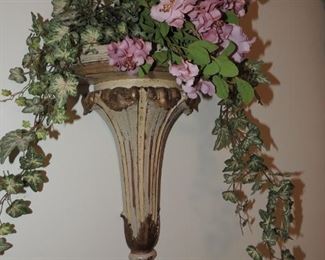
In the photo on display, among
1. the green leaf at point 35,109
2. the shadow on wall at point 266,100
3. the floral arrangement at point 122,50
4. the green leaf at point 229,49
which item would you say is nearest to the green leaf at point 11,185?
the floral arrangement at point 122,50

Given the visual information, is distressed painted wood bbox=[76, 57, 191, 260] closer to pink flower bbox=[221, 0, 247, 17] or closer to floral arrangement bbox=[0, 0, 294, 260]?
floral arrangement bbox=[0, 0, 294, 260]

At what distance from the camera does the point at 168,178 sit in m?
1.11

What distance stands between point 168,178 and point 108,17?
0.53 metres

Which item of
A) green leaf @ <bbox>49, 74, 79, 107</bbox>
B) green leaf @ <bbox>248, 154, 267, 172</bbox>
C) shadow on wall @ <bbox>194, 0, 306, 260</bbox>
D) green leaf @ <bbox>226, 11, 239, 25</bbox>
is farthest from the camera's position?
shadow on wall @ <bbox>194, 0, 306, 260</bbox>

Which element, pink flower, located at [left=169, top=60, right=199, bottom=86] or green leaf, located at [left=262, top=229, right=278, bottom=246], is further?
green leaf, located at [left=262, top=229, right=278, bottom=246]

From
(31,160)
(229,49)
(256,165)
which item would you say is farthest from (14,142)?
(256,165)

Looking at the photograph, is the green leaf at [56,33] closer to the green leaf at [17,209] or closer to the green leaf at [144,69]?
the green leaf at [144,69]

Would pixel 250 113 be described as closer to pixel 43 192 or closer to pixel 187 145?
pixel 187 145

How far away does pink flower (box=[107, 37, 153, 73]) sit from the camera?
0.69 meters

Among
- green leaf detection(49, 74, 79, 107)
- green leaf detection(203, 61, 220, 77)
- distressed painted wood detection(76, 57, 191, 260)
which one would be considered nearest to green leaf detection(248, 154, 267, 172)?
distressed painted wood detection(76, 57, 191, 260)

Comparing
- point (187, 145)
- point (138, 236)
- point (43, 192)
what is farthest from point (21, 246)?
point (187, 145)

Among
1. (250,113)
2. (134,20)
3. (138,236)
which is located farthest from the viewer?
(250,113)

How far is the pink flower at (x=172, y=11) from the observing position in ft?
2.25

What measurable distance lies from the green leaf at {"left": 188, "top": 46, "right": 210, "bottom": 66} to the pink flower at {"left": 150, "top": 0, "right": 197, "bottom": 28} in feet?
0.17
